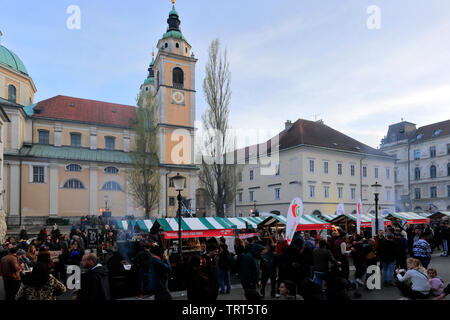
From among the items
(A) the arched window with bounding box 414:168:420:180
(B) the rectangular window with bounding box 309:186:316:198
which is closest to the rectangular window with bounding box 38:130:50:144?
(B) the rectangular window with bounding box 309:186:316:198

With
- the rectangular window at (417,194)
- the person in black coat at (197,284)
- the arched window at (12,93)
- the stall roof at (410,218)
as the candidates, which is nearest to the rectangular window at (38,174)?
the arched window at (12,93)

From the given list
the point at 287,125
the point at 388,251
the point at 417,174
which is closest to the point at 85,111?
the point at 287,125

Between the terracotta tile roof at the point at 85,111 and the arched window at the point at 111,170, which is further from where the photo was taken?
the terracotta tile roof at the point at 85,111

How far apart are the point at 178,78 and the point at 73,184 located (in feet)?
63.5

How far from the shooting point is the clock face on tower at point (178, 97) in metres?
47.9

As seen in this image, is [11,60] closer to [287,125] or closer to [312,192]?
[287,125]

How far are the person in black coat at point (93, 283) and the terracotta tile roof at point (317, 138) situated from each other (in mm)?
40161

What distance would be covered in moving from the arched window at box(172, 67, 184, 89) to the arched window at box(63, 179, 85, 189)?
57.1 feet

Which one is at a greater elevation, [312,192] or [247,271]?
[312,192]

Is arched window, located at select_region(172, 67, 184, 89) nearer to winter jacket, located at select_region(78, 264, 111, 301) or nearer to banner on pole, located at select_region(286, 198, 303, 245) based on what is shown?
banner on pole, located at select_region(286, 198, 303, 245)

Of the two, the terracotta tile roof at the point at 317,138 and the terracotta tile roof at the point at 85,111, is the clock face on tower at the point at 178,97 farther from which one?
the terracotta tile roof at the point at 317,138

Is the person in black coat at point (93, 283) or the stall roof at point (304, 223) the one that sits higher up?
the person in black coat at point (93, 283)

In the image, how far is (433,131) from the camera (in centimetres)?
6131
